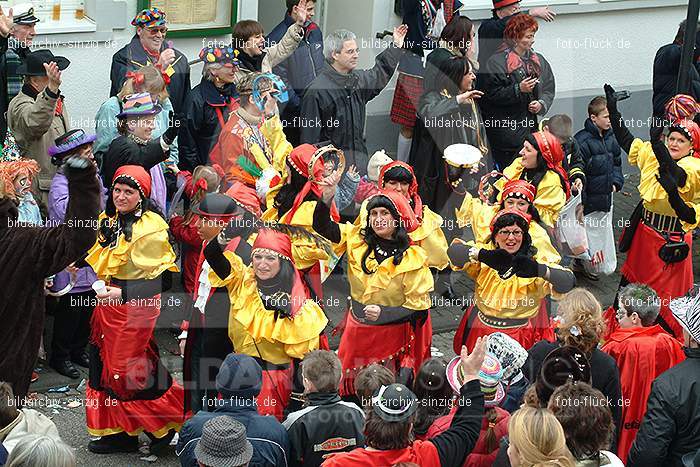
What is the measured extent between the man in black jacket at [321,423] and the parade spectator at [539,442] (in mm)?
1033

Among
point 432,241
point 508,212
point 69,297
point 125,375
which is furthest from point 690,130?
point 69,297

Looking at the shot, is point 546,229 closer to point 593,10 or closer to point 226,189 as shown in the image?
point 226,189

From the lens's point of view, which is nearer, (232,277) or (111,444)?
(232,277)

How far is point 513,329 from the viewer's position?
26.0 ft

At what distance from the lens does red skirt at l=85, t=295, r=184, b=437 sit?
7.64m

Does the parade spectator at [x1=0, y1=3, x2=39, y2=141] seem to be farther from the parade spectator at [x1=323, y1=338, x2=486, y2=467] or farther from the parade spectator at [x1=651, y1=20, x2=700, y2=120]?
the parade spectator at [x1=651, y1=20, x2=700, y2=120]

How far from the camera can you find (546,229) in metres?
9.08

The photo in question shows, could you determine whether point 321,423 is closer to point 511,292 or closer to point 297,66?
point 511,292

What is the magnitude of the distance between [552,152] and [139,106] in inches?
123

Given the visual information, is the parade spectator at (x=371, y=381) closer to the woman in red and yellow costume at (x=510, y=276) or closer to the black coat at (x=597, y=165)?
the woman in red and yellow costume at (x=510, y=276)

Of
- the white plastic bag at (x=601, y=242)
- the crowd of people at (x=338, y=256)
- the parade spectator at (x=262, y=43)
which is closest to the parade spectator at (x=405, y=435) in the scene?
the crowd of people at (x=338, y=256)

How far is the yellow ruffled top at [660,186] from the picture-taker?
30.2ft

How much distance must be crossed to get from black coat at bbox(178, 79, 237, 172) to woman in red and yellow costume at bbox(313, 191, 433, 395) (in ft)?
7.55

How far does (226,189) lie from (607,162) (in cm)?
391
